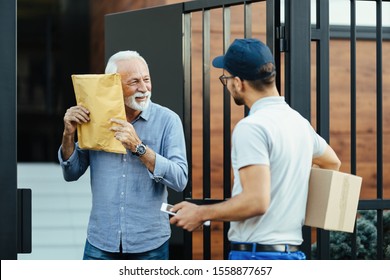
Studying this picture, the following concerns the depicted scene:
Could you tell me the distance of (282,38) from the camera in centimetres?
353

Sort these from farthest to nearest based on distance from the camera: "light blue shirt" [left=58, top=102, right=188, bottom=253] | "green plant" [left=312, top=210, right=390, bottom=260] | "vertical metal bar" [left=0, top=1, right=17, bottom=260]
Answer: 1. "green plant" [left=312, top=210, right=390, bottom=260]
2. "light blue shirt" [left=58, top=102, right=188, bottom=253]
3. "vertical metal bar" [left=0, top=1, right=17, bottom=260]

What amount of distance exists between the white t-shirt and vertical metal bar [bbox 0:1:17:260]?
86 centimetres

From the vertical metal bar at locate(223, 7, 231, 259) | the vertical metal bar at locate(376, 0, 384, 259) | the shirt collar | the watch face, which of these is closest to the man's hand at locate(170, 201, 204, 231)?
the shirt collar

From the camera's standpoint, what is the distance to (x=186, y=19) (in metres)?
4.01

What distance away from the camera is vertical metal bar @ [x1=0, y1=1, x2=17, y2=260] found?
2.88 meters

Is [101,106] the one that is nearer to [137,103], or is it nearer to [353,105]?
[137,103]

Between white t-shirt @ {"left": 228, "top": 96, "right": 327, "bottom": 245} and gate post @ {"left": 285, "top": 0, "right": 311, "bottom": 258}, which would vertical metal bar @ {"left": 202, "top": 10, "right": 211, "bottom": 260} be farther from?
white t-shirt @ {"left": 228, "top": 96, "right": 327, "bottom": 245}

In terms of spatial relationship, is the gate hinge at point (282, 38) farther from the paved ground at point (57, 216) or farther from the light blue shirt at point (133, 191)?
the paved ground at point (57, 216)

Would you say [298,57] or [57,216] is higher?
[298,57]

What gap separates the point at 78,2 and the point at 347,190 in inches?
296

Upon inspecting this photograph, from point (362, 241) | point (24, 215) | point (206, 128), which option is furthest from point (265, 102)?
point (362, 241)

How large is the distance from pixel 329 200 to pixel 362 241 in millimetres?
2583

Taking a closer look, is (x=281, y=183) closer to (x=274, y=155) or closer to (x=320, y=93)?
(x=274, y=155)

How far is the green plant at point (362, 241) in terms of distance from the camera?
15.8 ft
